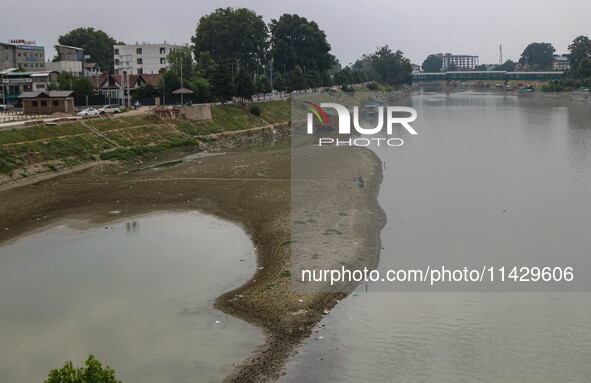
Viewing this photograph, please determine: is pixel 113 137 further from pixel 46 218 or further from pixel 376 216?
pixel 376 216

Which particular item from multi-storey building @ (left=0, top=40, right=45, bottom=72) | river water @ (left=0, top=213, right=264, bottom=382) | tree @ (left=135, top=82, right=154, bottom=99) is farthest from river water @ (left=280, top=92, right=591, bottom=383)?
multi-storey building @ (left=0, top=40, right=45, bottom=72)

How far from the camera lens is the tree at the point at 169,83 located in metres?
→ 95.6

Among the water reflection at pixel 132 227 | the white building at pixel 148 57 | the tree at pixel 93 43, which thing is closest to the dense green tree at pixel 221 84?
the white building at pixel 148 57

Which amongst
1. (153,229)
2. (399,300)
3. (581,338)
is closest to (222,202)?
(153,229)

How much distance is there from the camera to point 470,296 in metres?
28.1

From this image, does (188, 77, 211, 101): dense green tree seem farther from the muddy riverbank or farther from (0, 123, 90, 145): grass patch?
the muddy riverbank

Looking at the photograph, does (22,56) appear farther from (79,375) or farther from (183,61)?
(79,375)

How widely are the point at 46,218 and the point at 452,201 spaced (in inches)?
1122

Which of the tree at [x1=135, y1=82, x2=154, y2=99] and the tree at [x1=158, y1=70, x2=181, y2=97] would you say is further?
the tree at [x1=135, y1=82, x2=154, y2=99]

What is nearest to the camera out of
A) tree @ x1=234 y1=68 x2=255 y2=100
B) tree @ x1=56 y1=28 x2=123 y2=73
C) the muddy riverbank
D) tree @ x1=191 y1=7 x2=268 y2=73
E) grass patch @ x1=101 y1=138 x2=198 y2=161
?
the muddy riverbank

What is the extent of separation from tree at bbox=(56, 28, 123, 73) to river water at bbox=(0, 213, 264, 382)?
140825 mm

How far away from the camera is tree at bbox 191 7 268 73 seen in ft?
465

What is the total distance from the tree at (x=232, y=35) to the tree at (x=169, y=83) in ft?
146

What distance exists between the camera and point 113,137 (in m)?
68.6
